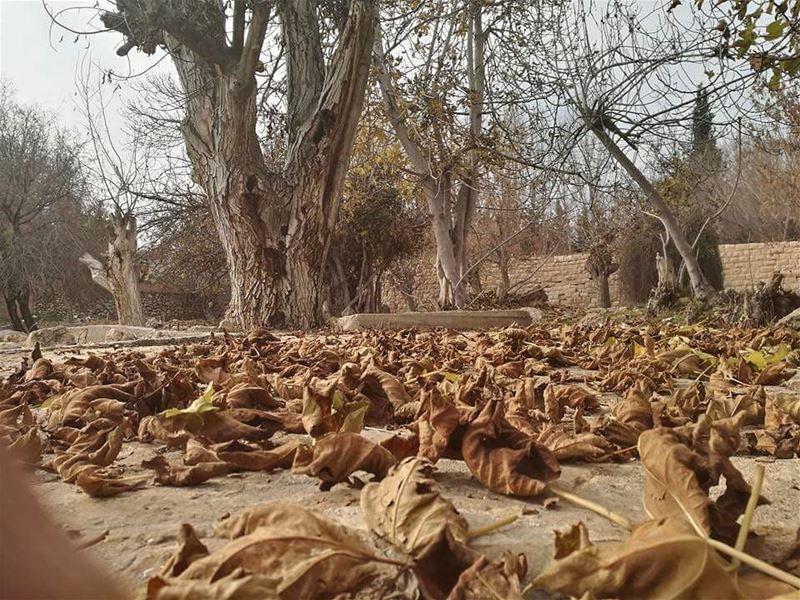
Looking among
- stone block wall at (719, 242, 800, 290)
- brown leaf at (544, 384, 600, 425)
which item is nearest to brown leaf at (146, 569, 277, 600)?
brown leaf at (544, 384, 600, 425)

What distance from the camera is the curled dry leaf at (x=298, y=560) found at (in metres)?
0.66

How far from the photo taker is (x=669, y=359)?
120 inches

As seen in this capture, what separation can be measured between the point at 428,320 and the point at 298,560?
6917 mm

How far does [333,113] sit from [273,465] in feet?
22.6

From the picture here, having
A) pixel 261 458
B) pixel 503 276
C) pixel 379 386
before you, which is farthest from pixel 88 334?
pixel 503 276

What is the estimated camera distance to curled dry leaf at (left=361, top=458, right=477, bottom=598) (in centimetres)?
76

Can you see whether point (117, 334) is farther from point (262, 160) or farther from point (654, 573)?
point (654, 573)

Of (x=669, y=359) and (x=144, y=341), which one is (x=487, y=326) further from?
(x=669, y=359)

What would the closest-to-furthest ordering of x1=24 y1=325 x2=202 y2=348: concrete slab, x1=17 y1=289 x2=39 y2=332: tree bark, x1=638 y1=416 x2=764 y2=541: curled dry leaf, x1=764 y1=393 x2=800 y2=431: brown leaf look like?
x1=638 y1=416 x2=764 y2=541: curled dry leaf < x1=764 y1=393 x2=800 y2=431: brown leaf < x1=24 y1=325 x2=202 y2=348: concrete slab < x1=17 y1=289 x2=39 y2=332: tree bark

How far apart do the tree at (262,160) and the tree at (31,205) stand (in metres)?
18.9

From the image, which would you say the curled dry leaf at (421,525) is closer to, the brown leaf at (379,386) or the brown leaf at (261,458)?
the brown leaf at (261,458)

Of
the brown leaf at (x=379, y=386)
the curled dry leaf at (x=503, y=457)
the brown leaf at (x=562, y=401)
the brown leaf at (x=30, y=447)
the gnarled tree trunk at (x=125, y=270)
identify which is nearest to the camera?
the curled dry leaf at (x=503, y=457)

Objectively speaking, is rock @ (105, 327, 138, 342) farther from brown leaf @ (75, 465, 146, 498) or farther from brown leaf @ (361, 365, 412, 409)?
brown leaf @ (75, 465, 146, 498)

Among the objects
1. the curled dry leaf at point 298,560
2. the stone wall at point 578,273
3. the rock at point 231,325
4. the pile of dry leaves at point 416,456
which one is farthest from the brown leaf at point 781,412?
the stone wall at point 578,273
